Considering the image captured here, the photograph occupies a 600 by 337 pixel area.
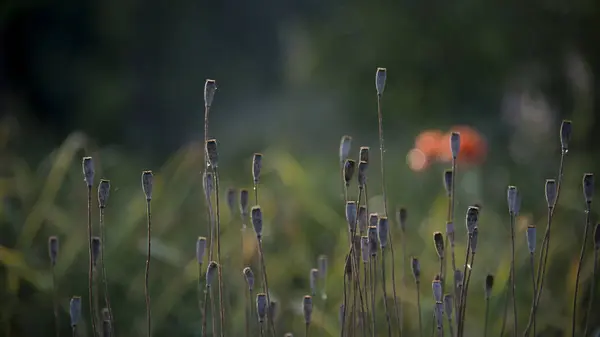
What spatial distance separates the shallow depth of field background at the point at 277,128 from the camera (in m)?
2.00

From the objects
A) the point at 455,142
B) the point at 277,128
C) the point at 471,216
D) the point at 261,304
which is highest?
the point at 277,128

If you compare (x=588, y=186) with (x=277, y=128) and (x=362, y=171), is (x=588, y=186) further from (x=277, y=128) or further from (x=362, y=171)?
(x=277, y=128)

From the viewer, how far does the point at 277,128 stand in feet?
23.8

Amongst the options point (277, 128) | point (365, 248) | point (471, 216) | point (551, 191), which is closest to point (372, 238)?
point (365, 248)

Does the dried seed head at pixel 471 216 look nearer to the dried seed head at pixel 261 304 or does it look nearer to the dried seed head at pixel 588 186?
the dried seed head at pixel 588 186

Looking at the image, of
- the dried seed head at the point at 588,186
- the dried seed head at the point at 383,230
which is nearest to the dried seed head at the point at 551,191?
the dried seed head at the point at 588,186

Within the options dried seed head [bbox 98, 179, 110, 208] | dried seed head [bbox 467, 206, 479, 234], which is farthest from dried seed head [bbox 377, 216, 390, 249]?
dried seed head [bbox 98, 179, 110, 208]

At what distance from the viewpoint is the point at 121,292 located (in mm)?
2041

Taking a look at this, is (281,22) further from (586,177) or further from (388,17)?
(586,177)

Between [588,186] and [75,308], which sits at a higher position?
[588,186]

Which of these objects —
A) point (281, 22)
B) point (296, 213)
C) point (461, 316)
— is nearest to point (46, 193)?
point (296, 213)

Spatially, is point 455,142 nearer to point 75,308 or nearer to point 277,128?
point 75,308

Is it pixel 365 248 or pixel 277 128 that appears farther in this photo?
→ pixel 277 128

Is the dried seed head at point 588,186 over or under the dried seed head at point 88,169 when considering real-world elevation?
under
